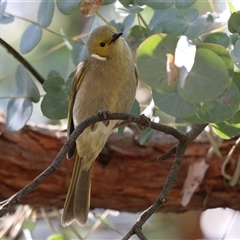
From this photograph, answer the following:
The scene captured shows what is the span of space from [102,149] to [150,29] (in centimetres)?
63

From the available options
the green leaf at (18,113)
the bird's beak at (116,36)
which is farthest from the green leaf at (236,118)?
the green leaf at (18,113)

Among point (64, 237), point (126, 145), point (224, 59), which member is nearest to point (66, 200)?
point (64, 237)

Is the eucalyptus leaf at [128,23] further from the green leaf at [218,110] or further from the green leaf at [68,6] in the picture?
the green leaf at [218,110]

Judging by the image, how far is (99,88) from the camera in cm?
224

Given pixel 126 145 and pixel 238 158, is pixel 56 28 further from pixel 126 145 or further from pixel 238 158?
pixel 238 158

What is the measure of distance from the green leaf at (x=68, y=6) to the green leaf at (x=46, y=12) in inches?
4.2

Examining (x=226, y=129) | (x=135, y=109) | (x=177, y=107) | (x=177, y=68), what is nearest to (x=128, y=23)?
(x=135, y=109)

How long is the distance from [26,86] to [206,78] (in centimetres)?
110

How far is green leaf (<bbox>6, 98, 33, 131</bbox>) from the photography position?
7.24 ft

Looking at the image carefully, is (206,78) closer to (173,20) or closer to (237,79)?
(237,79)

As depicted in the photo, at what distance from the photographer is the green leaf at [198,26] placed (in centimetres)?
197

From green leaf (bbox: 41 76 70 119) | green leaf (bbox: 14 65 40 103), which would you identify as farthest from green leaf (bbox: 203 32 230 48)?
green leaf (bbox: 14 65 40 103)

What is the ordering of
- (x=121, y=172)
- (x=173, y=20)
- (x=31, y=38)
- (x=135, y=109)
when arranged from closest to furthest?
1. (x=173, y=20)
2. (x=135, y=109)
3. (x=31, y=38)
4. (x=121, y=172)

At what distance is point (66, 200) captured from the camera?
96.9 inches
